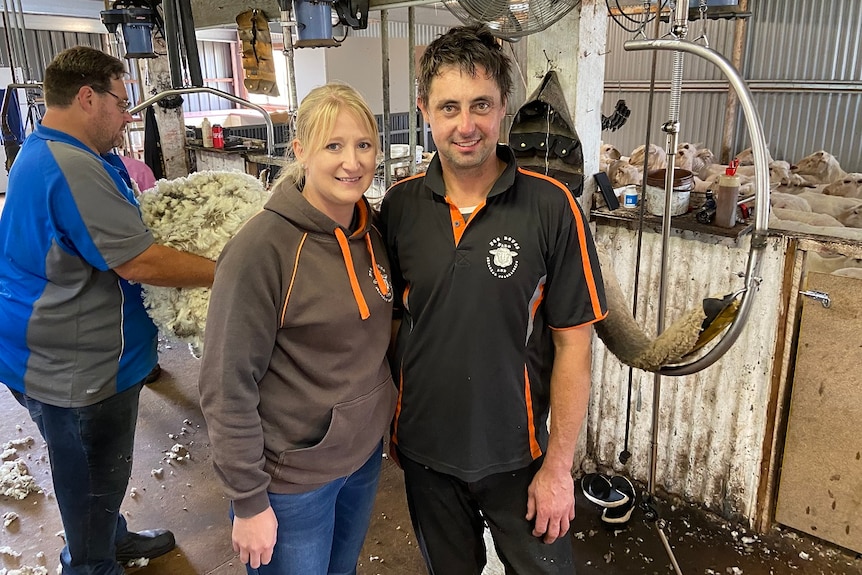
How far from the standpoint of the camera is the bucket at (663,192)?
7.20 ft

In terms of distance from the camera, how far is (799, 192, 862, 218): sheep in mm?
3890

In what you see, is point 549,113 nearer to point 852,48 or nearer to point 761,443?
point 761,443

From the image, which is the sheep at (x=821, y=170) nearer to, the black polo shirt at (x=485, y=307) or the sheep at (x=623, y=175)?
the sheep at (x=623, y=175)

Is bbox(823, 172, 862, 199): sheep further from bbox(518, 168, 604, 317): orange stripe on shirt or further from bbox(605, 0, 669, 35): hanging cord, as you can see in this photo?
bbox(518, 168, 604, 317): orange stripe on shirt

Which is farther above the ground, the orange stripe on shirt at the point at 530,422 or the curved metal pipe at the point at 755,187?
the curved metal pipe at the point at 755,187

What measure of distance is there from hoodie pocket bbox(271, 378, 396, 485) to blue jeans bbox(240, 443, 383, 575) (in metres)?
0.04

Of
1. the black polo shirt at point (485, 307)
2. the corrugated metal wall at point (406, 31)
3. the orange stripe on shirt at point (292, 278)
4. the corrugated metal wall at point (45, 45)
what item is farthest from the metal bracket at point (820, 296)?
the corrugated metal wall at point (45, 45)

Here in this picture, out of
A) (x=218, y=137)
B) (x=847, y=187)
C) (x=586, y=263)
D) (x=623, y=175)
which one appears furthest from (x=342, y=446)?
(x=847, y=187)

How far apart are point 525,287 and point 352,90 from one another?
510 millimetres

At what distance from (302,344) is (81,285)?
77 centimetres

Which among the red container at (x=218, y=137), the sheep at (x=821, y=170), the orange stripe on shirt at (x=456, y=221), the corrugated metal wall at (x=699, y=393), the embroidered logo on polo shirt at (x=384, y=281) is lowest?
the corrugated metal wall at (x=699, y=393)

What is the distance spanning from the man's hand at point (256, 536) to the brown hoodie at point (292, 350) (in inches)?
0.8

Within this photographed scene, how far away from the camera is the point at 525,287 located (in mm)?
1262

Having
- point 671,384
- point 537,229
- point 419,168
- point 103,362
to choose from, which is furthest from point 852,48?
point 103,362
